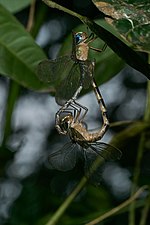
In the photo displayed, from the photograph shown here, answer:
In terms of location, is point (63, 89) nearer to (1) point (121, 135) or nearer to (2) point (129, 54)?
(1) point (121, 135)

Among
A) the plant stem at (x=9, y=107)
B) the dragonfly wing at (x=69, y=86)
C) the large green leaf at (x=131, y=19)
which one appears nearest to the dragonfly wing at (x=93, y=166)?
the dragonfly wing at (x=69, y=86)

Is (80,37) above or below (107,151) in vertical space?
above

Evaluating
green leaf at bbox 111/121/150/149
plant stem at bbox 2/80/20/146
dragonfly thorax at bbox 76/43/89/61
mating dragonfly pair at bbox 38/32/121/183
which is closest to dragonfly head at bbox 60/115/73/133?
mating dragonfly pair at bbox 38/32/121/183

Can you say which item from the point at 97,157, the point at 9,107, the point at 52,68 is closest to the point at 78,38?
the point at 52,68

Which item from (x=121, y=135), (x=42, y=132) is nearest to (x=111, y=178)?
(x=42, y=132)

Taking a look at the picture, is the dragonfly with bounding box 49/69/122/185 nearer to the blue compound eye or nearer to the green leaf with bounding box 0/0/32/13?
the blue compound eye

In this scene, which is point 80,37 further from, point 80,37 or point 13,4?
point 13,4

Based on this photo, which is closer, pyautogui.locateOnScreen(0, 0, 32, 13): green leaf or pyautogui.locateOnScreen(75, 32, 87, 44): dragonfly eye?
pyautogui.locateOnScreen(75, 32, 87, 44): dragonfly eye
